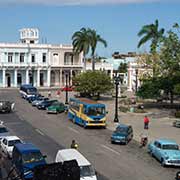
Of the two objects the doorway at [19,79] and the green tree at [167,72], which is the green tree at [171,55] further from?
the doorway at [19,79]

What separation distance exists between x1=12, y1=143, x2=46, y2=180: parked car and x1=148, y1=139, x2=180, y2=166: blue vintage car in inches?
294

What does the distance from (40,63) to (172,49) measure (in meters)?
52.2

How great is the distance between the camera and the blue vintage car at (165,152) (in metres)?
25.8

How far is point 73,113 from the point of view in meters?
44.0

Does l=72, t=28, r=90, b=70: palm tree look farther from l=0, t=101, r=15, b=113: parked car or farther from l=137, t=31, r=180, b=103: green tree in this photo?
l=0, t=101, r=15, b=113: parked car

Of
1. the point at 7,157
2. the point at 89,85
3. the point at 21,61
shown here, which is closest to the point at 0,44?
the point at 21,61

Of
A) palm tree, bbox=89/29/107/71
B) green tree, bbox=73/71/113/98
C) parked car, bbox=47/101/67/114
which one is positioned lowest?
parked car, bbox=47/101/67/114

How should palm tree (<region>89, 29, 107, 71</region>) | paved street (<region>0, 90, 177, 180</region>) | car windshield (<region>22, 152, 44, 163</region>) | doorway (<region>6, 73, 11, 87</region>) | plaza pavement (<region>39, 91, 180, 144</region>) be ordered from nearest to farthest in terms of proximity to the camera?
car windshield (<region>22, 152, 44, 163</region>) < paved street (<region>0, 90, 177, 180</region>) < plaza pavement (<region>39, 91, 180, 144</region>) < palm tree (<region>89, 29, 107, 71</region>) < doorway (<region>6, 73, 11, 87</region>)

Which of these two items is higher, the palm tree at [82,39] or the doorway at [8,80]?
the palm tree at [82,39]

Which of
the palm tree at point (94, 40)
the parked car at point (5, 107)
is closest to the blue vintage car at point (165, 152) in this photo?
the parked car at point (5, 107)

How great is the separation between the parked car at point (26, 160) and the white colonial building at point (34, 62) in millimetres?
68243

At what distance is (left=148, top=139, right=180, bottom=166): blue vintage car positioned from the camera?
84.5 feet

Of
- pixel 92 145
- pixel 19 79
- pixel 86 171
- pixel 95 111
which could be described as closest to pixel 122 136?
pixel 92 145

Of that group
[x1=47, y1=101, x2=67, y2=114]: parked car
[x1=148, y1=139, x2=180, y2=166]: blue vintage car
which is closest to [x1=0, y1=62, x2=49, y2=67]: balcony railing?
[x1=47, y1=101, x2=67, y2=114]: parked car
